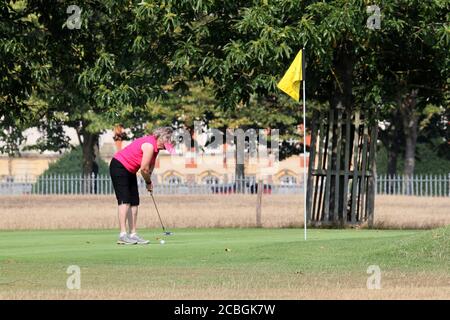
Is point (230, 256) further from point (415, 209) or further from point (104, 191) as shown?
point (104, 191)

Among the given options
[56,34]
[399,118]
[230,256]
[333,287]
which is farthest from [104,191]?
[333,287]

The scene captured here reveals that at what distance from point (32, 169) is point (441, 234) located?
86012 mm

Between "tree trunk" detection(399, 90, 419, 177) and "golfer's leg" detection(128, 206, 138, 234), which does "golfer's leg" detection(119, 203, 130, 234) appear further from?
"tree trunk" detection(399, 90, 419, 177)

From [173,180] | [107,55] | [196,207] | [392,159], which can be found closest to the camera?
[107,55]

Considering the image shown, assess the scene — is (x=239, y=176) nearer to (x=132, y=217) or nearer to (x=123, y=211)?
(x=132, y=217)

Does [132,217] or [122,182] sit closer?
[122,182]

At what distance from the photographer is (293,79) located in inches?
1062

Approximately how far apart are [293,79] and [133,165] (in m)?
6.72

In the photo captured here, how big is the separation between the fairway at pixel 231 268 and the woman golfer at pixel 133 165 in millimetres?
743

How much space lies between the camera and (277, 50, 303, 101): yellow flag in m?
26.7

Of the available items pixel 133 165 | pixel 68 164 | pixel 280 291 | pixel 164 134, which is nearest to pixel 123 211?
pixel 133 165

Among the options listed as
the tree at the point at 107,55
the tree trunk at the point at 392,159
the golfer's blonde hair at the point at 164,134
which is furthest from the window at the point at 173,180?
the golfer's blonde hair at the point at 164,134

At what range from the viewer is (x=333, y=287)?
1558 cm

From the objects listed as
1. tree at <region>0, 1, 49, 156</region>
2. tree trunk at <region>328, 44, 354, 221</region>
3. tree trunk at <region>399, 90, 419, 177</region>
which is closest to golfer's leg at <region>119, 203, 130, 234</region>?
tree at <region>0, 1, 49, 156</region>
